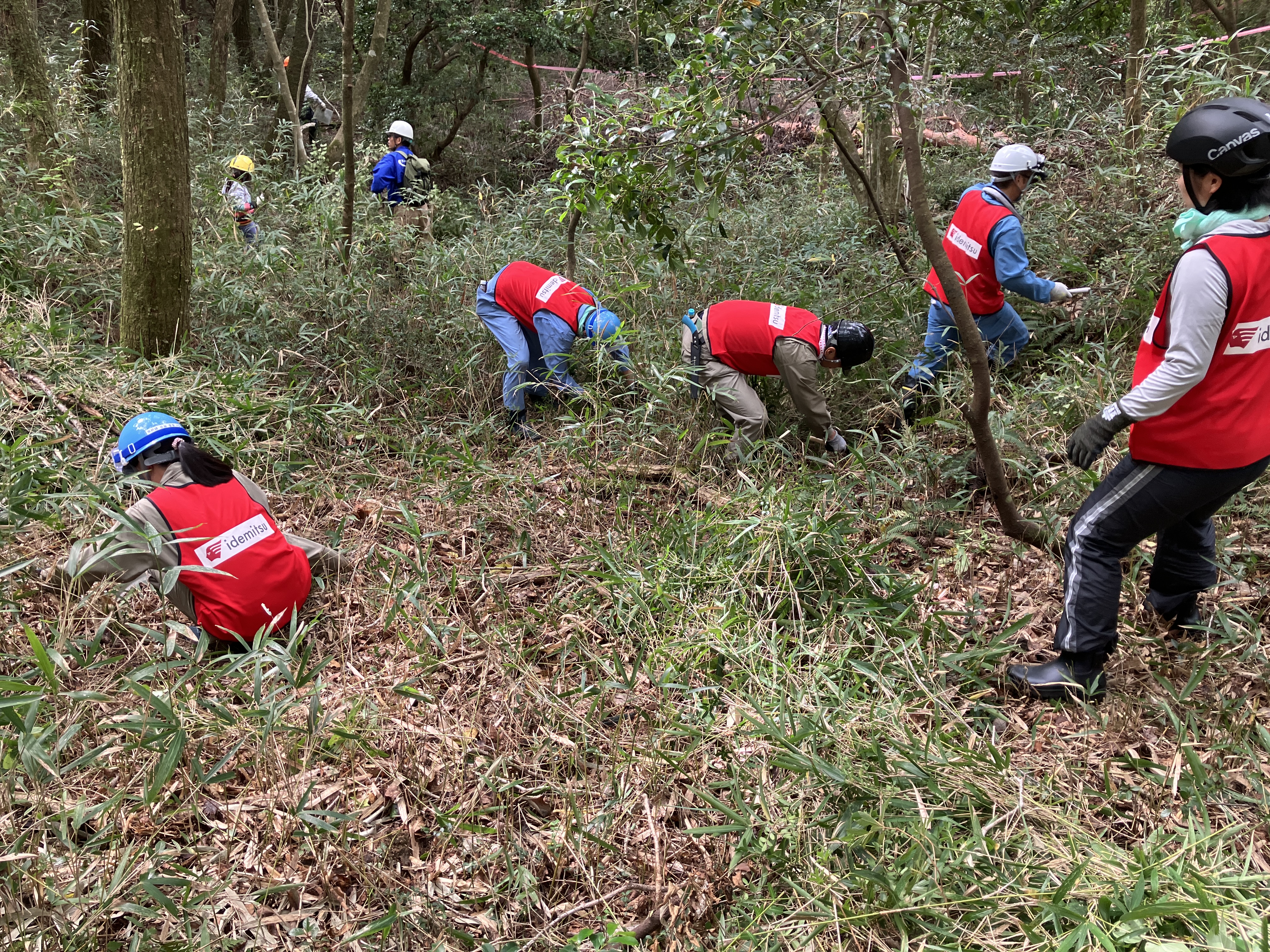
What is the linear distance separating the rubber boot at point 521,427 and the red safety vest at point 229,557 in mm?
1740

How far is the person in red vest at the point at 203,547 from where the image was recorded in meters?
3.04

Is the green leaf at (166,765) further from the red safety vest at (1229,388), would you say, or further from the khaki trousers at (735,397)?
the khaki trousers at (735,397)

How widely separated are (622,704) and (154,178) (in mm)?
3968

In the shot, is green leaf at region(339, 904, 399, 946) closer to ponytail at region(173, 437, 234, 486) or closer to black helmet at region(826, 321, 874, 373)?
ponytail at region(173, 437, 234, 486)

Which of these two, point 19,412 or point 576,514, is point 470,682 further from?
point 19,412

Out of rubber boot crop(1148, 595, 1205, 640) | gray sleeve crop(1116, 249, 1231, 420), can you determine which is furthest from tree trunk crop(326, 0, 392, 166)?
rubber boot crop(1148, 595, 1205, 640)

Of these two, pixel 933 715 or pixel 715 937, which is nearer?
pixel 715 937

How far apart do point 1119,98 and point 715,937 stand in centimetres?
647

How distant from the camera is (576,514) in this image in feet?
12.5

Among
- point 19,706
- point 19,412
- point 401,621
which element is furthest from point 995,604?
point 19,412

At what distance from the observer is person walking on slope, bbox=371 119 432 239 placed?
22.2ft

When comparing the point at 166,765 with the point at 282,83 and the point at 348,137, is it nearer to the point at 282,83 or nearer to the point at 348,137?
the point at 348,137

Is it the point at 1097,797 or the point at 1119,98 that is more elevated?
the point at 1119,98

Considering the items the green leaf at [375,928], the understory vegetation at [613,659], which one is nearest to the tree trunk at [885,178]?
the understory vegetation at [613,659]
